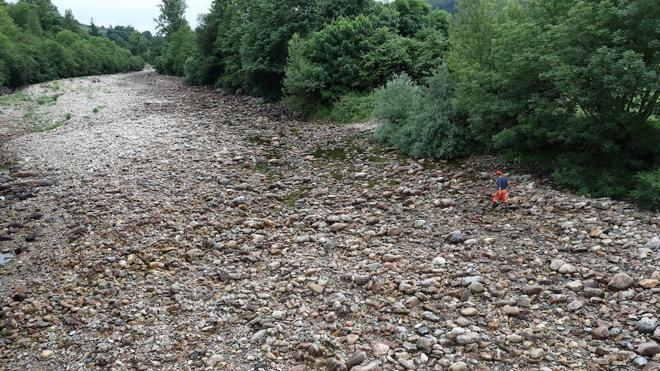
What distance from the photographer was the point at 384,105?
2016cm

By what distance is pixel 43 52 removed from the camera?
60125 mm

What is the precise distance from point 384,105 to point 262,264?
38.7 ft

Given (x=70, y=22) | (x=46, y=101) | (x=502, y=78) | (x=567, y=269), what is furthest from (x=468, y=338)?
(x=70, y=22)

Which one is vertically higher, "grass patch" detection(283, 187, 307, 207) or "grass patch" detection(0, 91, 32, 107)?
"grass patch" detection(0, 91, 32, 107)

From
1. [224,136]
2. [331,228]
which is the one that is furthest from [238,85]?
[331,228]

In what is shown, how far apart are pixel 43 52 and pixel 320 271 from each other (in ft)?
218

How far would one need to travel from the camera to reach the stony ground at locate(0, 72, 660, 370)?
24.2 ft

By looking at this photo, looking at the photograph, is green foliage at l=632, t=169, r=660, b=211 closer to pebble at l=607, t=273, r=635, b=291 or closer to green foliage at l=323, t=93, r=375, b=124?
pebble at l=607, t=273, r=635, b=291

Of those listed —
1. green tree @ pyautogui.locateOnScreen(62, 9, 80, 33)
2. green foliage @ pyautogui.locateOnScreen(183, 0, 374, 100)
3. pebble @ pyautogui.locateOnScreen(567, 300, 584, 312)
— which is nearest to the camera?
pebble @ pyautogui.locateOnScreen(567, 300, 584, 312)

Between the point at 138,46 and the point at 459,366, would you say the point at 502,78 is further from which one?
the point at 138,46

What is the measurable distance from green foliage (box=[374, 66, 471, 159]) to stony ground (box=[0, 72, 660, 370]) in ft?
3.48

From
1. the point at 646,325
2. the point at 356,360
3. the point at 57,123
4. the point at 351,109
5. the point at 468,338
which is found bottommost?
the point at 356,360

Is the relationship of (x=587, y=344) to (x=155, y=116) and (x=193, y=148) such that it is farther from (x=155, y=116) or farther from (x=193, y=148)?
(x=155, y=116)

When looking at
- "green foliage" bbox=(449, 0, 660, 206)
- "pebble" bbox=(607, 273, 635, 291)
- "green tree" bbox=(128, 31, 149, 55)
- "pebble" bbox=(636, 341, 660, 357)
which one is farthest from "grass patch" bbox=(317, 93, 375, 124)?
"green tree" bbox=(128, 31, 149, 55)
